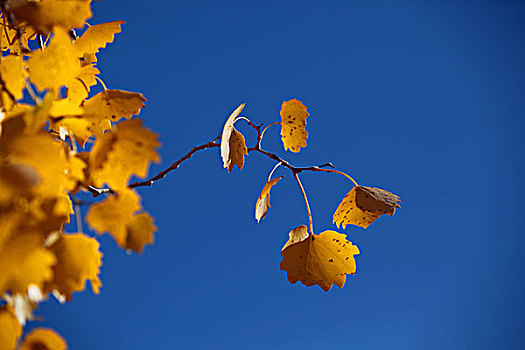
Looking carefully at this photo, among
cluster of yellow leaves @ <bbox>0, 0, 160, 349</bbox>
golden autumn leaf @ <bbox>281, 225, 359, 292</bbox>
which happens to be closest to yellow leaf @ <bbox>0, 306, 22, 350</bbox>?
cluster of yellow leaves @ <bbox>0, 0, 160, 349</bbox>

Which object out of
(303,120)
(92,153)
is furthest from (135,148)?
(303,120)

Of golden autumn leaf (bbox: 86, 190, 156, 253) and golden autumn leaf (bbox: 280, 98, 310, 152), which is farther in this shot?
golden autumn leaf (bbox: 280, 98, 310, 152)

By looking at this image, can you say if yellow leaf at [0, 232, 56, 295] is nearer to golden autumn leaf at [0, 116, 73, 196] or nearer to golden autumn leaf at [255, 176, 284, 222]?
golden autumn leaf at [0, 116, 73, 196]

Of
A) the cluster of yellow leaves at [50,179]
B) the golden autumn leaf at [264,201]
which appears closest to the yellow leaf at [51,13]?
the cluster of yellow leaves at [50,179]

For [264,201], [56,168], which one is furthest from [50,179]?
[264,201]

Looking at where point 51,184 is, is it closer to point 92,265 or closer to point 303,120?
point 92,265

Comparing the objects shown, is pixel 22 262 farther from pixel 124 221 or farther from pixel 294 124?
pixel 294 124
